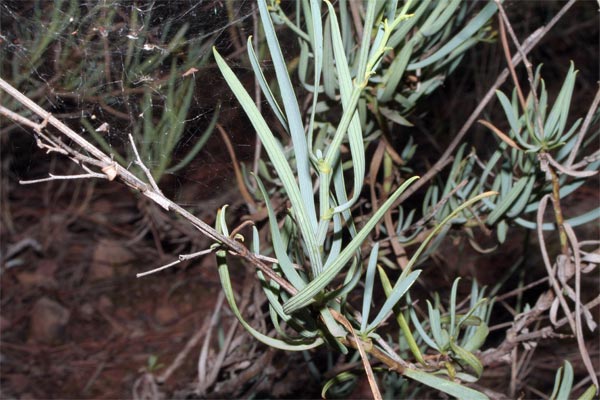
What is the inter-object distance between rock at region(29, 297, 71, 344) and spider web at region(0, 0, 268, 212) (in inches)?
49.5

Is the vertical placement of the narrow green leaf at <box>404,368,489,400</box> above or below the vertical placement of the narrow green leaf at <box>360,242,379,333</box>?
below

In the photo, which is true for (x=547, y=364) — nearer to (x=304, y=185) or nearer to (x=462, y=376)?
(x=462, y=376)

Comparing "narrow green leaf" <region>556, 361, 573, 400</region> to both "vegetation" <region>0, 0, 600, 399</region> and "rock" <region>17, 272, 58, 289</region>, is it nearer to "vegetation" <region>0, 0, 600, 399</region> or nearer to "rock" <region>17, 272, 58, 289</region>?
"vegetation" <region>0, 0, 600, 399</region>

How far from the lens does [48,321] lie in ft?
6.74

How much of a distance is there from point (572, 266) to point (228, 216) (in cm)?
90

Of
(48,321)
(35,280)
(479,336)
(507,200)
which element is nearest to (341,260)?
(479,336)

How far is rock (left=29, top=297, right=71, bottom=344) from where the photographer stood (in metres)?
2.04

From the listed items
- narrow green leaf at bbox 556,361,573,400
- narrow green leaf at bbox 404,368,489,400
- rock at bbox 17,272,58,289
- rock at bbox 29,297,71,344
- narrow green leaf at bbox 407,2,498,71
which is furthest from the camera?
rock at bbox 17,272,58,289

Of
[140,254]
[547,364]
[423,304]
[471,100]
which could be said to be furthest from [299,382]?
[471,100]

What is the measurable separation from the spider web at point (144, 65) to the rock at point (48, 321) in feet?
4.12

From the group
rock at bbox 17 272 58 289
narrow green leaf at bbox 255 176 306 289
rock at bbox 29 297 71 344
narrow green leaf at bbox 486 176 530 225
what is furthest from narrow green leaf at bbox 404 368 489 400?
rock at bbox 17 272 58 289

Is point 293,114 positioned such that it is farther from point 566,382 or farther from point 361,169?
point 566,382

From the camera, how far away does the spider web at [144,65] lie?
812 mm

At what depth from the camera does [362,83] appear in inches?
18.8
